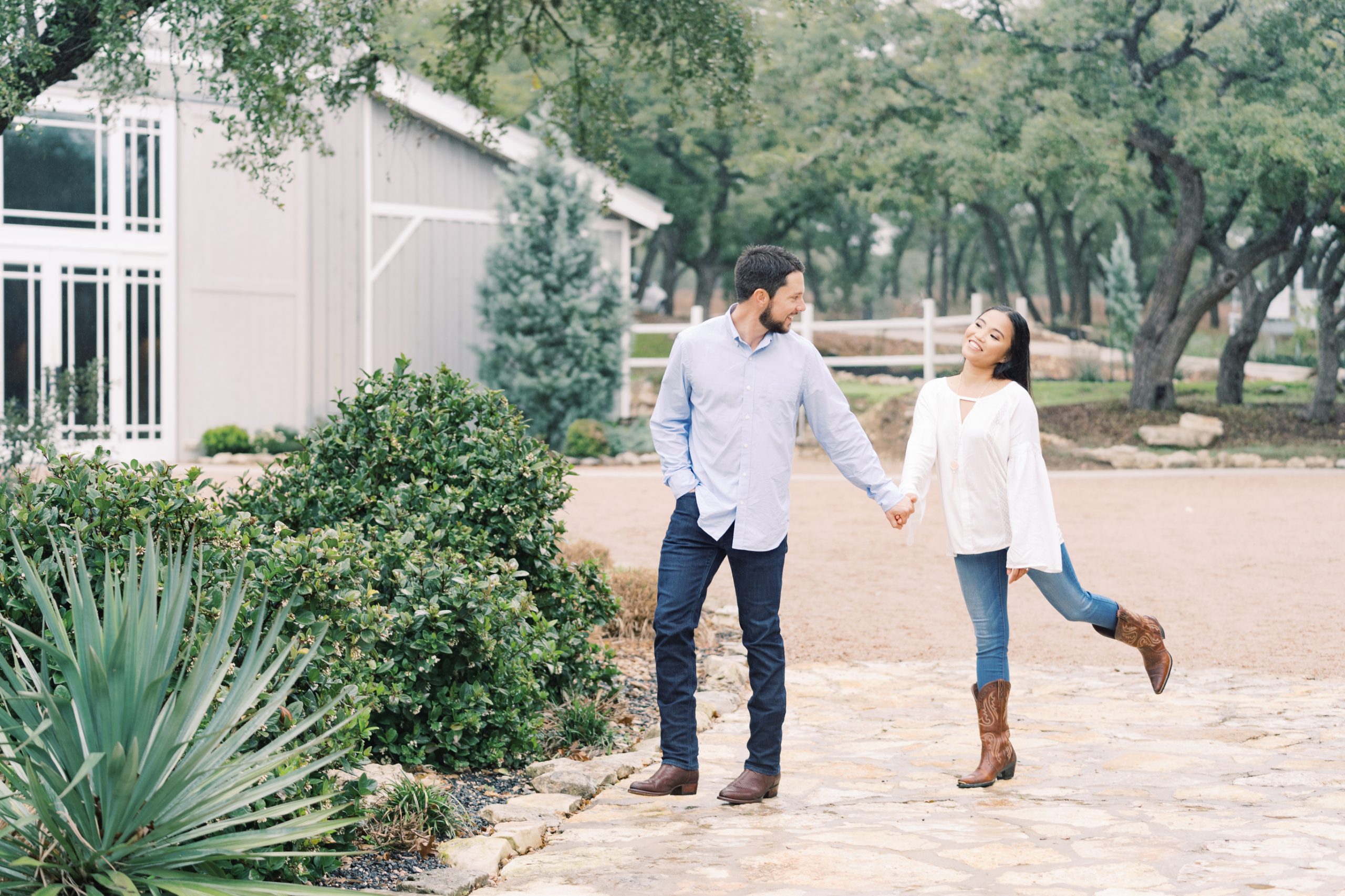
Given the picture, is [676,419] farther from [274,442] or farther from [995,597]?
[274,442]

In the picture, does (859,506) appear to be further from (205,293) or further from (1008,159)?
(205,293)

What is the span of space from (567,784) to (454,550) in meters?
1.07

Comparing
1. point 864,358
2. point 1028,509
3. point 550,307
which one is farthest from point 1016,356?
point 864,358

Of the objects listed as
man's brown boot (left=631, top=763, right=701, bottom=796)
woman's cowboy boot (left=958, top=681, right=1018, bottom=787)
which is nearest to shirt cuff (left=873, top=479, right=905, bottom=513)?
woman's cowboy boot (left=958, top=681, right=1018, bottom=787)

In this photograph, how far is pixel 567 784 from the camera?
4.64 m

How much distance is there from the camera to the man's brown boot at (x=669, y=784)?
456 cm

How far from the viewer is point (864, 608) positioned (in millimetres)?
9078

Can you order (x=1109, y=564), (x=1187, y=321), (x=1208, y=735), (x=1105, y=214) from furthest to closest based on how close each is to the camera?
1. (x=1105, y=214)
2. (x=1187, y=321)
3. (x=1109, y=564)
4. (x=1208, y=735)

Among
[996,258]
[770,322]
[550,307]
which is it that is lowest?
[770,322]

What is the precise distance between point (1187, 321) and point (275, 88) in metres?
17.3

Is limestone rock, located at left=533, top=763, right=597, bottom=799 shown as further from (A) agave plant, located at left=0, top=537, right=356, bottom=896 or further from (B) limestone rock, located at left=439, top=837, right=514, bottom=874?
(A) agave plant, located at left=0, top=537, right=356, bottom=896

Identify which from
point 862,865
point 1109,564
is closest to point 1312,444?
point 1109,564

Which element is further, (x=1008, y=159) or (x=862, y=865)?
(x=1008, y=159)

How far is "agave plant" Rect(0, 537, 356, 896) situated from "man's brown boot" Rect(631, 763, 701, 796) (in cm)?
147
